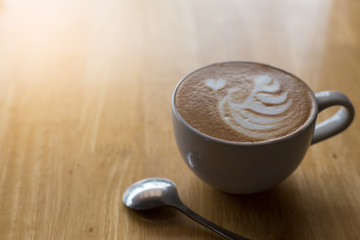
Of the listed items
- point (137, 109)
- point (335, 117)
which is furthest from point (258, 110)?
point (137, 109)

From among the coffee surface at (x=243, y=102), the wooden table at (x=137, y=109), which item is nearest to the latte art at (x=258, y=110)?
the coffee surface at (x=243, y=102)

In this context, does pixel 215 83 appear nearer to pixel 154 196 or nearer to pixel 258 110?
pixel 258 110

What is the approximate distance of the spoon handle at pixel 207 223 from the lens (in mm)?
594

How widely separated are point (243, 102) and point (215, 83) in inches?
2.2

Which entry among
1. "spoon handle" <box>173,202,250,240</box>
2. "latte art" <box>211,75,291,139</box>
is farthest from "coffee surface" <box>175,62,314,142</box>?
"spoon handle" <box>173,202,250,240</box>

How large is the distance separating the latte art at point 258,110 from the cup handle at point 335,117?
50mm

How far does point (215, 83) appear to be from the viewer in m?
0.66

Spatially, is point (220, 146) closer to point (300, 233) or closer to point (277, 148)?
point (277, 148)

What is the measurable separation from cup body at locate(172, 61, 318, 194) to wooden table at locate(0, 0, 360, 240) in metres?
0.06

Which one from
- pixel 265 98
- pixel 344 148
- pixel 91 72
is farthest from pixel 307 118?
pixel 91 72

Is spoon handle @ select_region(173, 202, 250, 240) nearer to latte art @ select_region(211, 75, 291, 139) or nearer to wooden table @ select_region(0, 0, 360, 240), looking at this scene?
wooden table @ select_region(0, 0, 360, 240)

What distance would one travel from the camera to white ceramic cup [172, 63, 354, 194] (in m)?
0.56

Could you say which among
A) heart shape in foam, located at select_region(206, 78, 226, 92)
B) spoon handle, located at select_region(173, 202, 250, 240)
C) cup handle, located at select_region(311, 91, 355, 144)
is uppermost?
heart shape in foam, located at select_region(206, 78, 226, 92)

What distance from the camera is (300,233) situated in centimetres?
62
